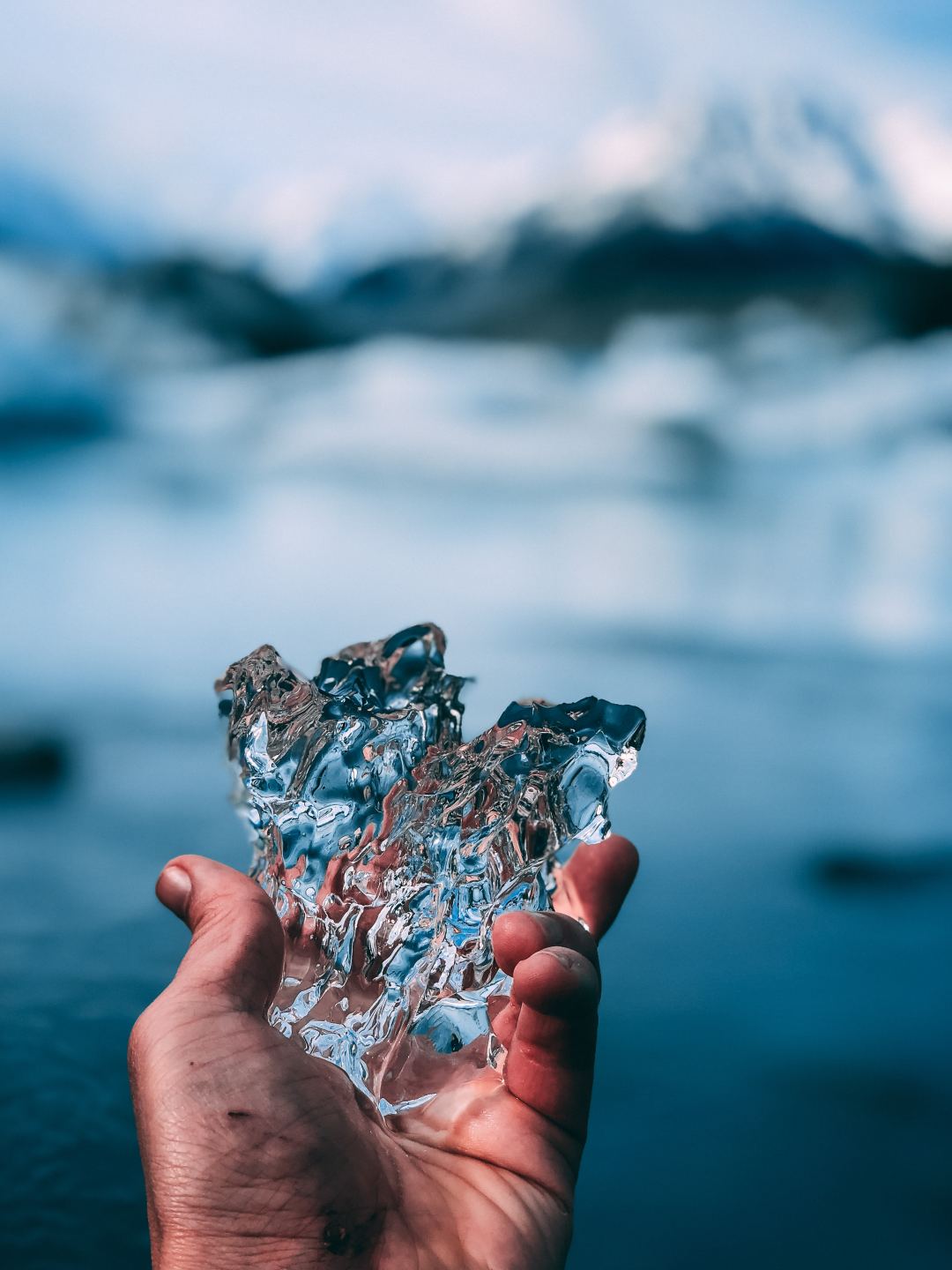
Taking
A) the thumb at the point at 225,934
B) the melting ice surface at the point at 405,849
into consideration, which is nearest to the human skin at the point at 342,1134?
the thumb at the point at 225,934

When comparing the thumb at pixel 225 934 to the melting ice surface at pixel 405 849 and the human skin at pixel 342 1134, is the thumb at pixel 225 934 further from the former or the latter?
the melting ice surface at pixel 405 849

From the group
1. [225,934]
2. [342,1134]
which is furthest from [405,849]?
[342,1134]

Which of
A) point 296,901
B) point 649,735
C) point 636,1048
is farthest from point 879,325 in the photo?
point 296,901

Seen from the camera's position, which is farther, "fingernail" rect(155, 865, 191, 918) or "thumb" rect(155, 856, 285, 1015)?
"fingernail" rect(155, 865, 191, 918)

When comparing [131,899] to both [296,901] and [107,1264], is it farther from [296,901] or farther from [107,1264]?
[296,901]

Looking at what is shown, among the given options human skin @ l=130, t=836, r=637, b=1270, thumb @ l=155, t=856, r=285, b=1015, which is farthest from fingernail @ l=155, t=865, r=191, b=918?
human skin @ l=130, t=836, r=637, b=1270

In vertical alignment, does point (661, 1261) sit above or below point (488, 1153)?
below

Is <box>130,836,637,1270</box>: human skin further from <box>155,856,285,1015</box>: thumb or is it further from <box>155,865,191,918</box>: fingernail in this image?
<box>155,865,191,918</box>: fingernail

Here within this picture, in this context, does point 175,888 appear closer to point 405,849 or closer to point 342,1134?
point 405,849
